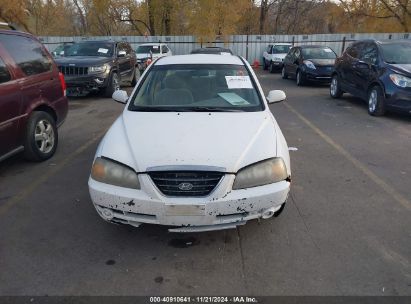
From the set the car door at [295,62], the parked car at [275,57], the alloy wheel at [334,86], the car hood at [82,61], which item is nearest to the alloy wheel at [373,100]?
the alloy wheel at [334,86]

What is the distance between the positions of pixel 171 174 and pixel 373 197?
2677 millimetres

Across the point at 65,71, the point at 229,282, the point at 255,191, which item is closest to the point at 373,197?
the point at 255,191

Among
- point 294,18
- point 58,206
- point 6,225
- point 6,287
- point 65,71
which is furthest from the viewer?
point 294,18

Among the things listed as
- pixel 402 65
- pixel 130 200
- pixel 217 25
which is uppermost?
pixel 217 25

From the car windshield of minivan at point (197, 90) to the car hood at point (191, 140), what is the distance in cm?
18

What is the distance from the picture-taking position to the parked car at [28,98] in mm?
4715

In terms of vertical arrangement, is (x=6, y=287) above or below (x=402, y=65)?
below

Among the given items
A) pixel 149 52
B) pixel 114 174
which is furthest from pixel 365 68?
pixel 149 52

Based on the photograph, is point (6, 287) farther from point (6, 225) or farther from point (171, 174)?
point (171, 174)

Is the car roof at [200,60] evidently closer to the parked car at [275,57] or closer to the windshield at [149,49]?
the windshield at [149,49]

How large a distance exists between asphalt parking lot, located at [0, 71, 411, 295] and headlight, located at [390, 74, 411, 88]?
310 centimetres

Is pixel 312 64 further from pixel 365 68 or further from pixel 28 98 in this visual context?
pixel 28 98

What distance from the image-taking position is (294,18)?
42.7 m

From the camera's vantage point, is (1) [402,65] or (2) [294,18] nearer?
(1) [402,65]
